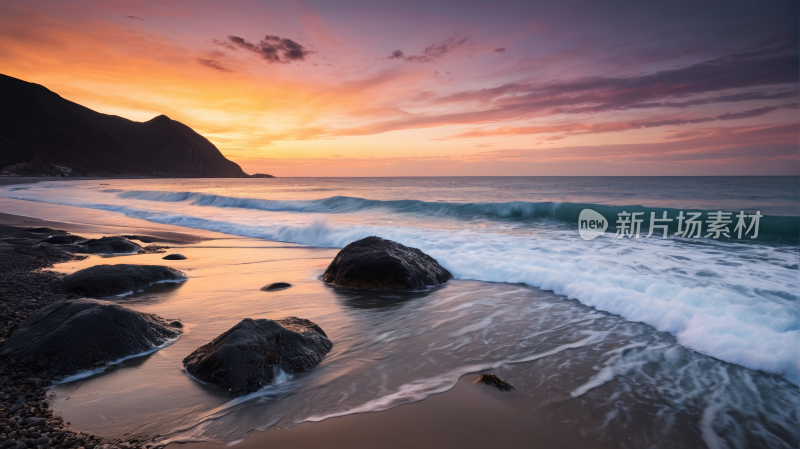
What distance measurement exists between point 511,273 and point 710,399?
448cm

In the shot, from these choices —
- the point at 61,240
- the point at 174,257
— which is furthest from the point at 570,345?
the point at 61,240

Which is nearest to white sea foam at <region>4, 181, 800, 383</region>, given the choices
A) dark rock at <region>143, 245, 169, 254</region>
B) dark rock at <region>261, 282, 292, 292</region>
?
dark rock at <region>261, 282, 292, 292</region>

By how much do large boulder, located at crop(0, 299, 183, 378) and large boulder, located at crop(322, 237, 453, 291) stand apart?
321cm

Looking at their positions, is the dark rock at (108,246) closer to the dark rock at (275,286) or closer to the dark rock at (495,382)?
the dark rock at (275,286)

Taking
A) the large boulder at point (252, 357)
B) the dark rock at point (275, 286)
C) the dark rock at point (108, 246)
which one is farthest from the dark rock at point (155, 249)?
the large boulder at point (252, 357)

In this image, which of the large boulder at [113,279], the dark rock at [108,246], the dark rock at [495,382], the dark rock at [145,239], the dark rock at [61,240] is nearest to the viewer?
the dark rock at [495,382]

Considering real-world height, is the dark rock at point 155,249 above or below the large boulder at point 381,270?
below

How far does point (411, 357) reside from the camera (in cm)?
412

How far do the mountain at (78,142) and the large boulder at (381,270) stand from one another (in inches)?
4196

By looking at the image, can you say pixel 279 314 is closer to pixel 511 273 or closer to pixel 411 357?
pixel 411 357

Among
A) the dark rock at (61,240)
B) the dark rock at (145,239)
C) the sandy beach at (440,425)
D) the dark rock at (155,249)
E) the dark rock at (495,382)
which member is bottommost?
the sandy beach at (440,425)

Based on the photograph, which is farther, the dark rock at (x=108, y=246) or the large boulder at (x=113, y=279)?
the dark rock at (x=108, y=246)

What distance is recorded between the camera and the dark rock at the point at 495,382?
11.4 ft

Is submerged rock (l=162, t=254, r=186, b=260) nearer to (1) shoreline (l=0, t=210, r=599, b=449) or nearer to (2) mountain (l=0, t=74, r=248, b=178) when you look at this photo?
(1) shoreline (l=0, t=210, r=599, b=449)
